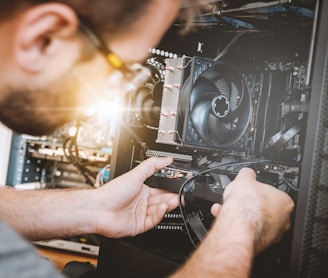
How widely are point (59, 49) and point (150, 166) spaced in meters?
0.56

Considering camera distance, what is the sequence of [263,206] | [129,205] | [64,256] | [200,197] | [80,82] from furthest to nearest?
[64,256], [129,205], [200,197], [263,206], [80,82]

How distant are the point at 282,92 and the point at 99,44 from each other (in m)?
0.66

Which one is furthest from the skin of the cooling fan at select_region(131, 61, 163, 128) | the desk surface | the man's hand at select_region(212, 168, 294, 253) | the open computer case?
the desk surface

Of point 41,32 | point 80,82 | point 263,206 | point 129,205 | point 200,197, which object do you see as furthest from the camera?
point 129,205

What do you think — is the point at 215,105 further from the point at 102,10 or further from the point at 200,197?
the point at 102,10

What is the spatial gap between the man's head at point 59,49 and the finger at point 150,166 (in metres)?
0.38

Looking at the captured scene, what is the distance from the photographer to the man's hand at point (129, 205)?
115 centimetres

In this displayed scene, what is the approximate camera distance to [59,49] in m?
0.65

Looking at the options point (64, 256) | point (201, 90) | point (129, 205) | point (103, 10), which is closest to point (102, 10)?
point (103, 10)

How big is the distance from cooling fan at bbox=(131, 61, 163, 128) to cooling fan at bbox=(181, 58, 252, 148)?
0.16 meters

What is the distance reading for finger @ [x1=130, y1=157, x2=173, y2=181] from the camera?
45.0 inches

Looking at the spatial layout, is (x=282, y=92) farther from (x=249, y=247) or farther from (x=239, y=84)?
(x=249, y=247)

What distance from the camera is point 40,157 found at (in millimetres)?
2217

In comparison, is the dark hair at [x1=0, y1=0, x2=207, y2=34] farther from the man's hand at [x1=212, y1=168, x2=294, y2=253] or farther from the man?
the man's hand at [x1=212, y1=168, x2=294, y2=253]
